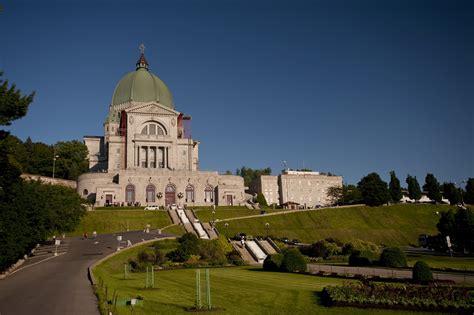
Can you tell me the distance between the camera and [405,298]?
68.4 feet

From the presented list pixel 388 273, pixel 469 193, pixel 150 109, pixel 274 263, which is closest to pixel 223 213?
pixel 150 109

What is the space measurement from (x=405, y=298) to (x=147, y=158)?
84.8m

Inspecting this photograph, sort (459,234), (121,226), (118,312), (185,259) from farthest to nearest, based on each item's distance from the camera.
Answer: (121,226) < (459,234) < (185,259) < (118,312)

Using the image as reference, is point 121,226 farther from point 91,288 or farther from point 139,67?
point 139,67

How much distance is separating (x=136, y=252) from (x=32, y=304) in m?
22.8

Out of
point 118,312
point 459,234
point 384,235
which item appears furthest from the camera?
point 384,235

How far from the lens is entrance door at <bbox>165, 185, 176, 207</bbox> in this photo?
90.6 metres

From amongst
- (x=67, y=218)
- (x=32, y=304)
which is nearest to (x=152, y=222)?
(x=67, y=218)

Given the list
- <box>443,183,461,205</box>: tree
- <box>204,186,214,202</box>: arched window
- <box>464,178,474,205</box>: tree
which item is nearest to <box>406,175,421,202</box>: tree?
<box>443,183,461,205</box>: tree

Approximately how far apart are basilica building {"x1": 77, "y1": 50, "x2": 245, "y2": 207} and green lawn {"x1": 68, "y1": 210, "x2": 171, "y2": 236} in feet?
45.6

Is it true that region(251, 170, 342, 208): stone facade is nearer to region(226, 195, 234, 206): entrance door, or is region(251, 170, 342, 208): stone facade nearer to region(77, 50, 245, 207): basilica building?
region(77, 50, 245, 207): basilica building

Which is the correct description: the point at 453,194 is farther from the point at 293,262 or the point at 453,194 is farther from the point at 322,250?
the point at 293,262

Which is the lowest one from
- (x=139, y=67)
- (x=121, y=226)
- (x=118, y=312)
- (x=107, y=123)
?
(x=118, y=312)

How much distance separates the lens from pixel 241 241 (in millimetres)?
53938
